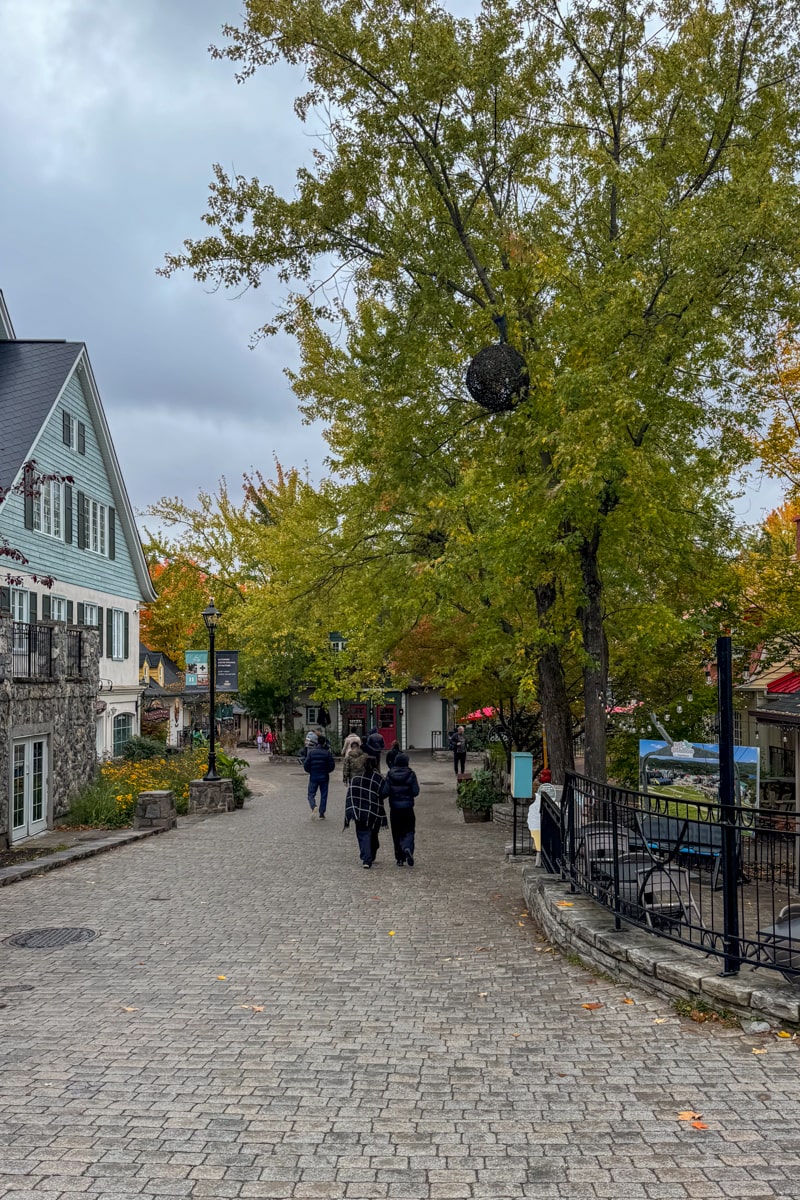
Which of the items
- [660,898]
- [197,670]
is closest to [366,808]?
[660,898]

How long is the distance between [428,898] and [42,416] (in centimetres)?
1556

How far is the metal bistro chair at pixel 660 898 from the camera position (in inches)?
286

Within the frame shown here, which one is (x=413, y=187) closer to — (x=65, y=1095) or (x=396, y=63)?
(x=396, y=63)

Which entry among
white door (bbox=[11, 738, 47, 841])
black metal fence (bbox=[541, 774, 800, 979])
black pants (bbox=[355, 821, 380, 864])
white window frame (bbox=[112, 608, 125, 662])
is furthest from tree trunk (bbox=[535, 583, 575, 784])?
white window frame (bbox=[112, 608, 125, 662])

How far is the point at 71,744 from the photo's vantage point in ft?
60.7

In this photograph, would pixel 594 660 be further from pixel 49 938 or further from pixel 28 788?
pixel 28 788

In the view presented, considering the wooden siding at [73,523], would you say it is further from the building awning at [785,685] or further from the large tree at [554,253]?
the building awning at [785,685]

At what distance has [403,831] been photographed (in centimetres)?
1317

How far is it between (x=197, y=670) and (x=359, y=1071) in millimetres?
19178

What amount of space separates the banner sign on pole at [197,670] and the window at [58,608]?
3362mm

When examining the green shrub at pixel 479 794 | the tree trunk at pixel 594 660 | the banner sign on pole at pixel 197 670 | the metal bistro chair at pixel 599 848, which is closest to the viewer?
the metal bistro chair at pixel 599 848

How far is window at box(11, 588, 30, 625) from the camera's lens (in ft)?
65.6

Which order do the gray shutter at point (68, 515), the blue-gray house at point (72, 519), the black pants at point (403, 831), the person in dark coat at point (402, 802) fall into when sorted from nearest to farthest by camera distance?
the person in dark coat at point (402, 802), the black pants at point (403, 831), the blue-gray house at point (72, 519), the gray shutter at point (68, 515)

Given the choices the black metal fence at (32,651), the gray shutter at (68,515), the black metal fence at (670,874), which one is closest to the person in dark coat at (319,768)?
the black metal fence at (32,651)
